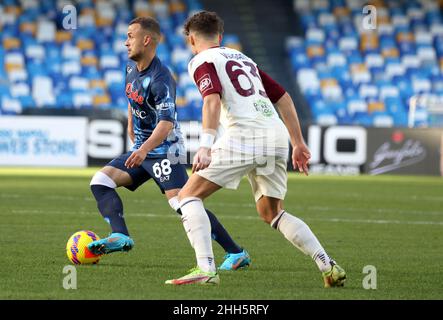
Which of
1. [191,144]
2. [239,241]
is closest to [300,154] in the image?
[239,241]

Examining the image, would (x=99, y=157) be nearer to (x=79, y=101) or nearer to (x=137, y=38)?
(x=79, y=101)

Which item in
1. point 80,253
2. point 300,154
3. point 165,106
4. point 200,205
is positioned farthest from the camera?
point 80,253

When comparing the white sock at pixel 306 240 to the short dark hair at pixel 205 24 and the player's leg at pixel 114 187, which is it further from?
the player's leg at pixel 114 187

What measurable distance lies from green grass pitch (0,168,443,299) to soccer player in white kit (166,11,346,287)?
0.27 meters

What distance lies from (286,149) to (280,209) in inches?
17.3

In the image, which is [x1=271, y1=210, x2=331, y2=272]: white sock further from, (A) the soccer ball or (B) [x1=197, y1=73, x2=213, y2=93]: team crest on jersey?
(A) the soccer ball

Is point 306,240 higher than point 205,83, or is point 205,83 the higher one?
point 205,83

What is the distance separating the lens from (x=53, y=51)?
29094 millimetres

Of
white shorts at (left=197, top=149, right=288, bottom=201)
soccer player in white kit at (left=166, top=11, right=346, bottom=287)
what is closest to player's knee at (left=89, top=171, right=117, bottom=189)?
soccer player in white kit at (left=166, top=11, right=346, bottom=287)

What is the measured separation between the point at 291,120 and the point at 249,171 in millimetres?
473

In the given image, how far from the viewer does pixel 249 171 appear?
23.4 ft

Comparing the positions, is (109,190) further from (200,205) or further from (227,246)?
(200,205)

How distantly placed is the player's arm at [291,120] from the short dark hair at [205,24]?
0.56m

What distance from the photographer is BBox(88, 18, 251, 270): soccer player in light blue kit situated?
828 centimetres
